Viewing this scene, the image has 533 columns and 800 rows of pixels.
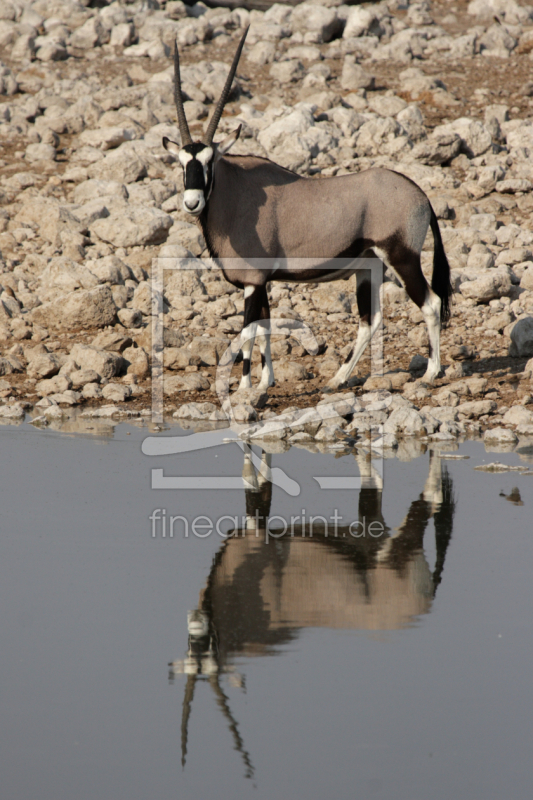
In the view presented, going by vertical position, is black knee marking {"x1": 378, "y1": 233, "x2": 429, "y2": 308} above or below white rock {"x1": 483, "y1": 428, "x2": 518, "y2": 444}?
above

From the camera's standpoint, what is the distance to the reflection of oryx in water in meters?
3.37

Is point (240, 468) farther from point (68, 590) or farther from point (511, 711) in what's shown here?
point (511, 711)

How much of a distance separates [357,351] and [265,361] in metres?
0.89

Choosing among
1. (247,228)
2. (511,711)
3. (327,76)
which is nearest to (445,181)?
(327,76)

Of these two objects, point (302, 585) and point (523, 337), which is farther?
point (523, 337)

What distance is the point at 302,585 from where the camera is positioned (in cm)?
396

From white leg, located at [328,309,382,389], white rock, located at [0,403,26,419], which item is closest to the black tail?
white leg, located at [328,309,382,389]

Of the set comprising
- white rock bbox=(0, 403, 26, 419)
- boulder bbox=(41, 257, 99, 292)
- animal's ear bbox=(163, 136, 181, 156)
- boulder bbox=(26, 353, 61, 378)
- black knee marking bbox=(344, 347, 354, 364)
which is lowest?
white rock bbox=(0, 403, 26, 419)

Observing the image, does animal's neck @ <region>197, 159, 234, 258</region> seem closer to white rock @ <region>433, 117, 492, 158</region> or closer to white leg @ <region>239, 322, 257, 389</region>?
white leg @ <region>239, 322, 257, 389</region>

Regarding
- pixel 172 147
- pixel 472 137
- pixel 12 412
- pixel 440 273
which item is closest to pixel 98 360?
pixel 12 412

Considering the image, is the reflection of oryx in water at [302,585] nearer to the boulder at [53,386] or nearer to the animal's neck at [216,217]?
the animal's neck at [216,217]

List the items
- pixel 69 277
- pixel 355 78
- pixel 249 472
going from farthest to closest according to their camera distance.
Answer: pixel 355 78
pixel 69 277
pixel 249 472

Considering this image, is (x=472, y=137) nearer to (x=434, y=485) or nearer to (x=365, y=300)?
(x=365, y=300)

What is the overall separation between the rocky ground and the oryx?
726 millimetres
